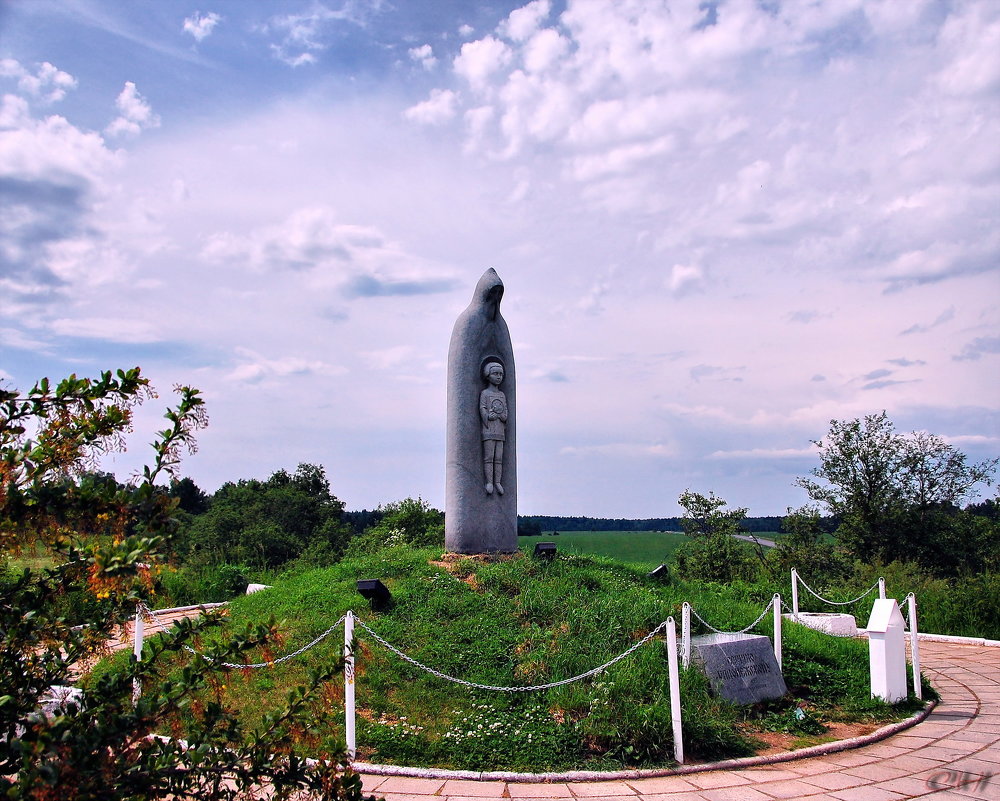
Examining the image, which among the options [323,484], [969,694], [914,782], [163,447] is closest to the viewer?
[163,447]

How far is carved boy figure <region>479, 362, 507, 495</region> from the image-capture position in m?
12.1

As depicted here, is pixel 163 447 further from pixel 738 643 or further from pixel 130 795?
pixel 738 643

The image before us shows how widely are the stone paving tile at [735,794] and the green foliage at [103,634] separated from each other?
3.84 m

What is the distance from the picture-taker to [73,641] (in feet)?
9.21

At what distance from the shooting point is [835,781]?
5.99m

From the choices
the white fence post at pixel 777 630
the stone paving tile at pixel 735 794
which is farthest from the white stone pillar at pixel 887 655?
the stone paving tile at pixel 735 794

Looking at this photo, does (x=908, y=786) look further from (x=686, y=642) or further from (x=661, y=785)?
(x=686, y=642)

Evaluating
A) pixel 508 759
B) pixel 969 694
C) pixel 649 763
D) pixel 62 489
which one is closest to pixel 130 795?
pixel 62 489

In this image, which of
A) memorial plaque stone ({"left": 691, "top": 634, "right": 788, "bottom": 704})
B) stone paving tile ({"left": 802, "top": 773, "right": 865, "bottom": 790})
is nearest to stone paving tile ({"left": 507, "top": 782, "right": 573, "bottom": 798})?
stone paving tile ({"left": 802, "top": 773, "right": 865, "bottom": 790})

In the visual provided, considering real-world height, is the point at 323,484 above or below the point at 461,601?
above

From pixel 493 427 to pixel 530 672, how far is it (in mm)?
5078

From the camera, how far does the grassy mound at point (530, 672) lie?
21.2 feet

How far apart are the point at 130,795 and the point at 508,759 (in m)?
4.29

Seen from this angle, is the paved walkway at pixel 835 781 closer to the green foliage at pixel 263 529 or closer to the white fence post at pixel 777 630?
the white fence post at pixel 777 630
